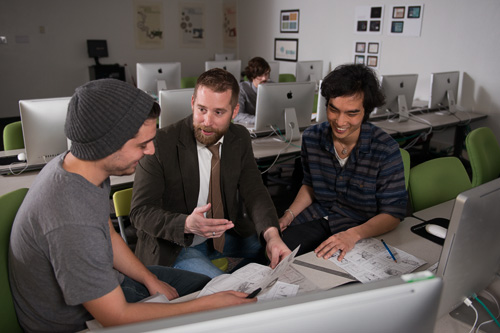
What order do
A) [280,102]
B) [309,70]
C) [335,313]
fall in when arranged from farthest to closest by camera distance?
1. [309,70]
2. [280,102]
3. [335,313]

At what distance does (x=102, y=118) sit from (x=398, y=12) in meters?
4.51

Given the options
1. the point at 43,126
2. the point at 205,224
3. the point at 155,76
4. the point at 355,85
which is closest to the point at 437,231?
the point at 355,85

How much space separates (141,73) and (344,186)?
282 centimetres

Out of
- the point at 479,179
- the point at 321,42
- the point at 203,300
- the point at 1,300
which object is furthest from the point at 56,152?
the point at 321,42

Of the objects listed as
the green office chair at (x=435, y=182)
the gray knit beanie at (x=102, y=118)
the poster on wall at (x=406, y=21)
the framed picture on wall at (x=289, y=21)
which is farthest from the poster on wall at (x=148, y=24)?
the gray knit beanie at (x=102, y=118)

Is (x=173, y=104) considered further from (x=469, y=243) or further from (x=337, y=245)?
(x=469, y=243)

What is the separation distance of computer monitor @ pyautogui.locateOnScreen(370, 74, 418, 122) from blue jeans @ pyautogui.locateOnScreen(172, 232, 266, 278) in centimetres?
218

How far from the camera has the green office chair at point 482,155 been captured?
2193 millimetres

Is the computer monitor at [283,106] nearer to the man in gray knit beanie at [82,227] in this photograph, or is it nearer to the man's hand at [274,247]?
the man's hand at [274,247]

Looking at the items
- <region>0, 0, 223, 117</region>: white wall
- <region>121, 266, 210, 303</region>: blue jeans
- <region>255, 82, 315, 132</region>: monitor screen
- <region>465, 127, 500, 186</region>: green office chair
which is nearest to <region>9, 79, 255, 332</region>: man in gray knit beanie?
<region>121, 266, 210, 303</region>: blue jeans

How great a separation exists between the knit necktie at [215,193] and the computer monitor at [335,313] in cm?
122

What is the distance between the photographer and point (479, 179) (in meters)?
2.20

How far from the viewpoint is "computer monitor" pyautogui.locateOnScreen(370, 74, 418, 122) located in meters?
3.45

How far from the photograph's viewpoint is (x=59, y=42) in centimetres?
648
